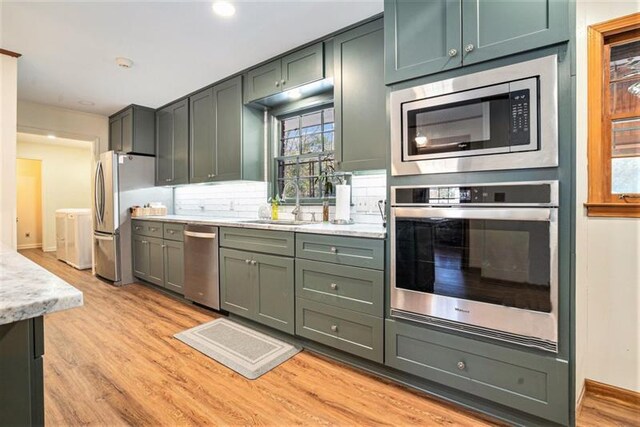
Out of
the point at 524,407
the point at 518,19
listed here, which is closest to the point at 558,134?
the point at 518,19

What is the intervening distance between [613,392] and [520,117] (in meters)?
1.65

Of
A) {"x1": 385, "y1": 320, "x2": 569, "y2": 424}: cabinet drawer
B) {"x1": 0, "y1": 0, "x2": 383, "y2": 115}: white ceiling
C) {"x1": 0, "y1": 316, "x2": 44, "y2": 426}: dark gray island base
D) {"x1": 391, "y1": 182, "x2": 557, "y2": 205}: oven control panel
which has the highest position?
{"x1": 0, "y1": 0, "x2": 383, "y2": 115}: white ceiling

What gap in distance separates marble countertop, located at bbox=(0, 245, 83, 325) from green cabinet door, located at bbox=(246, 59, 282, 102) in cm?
256

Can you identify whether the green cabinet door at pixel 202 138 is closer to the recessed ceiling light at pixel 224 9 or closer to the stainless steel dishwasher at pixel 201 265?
the stainless steel dishwasher at pixel 201 265

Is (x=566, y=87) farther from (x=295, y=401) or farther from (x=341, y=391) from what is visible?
(x=295, y=401)

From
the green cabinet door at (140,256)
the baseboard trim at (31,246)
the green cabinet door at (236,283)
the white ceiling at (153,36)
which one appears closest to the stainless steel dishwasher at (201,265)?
the green cabinet door at (236,283)

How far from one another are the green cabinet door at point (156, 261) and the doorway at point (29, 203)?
19.5 ft

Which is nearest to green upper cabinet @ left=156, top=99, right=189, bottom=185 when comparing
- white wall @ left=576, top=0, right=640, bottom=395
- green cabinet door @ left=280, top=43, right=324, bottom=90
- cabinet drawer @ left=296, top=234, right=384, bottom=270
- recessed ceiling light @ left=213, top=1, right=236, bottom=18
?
green cabinet door @ left=280, top=43, right=324, bottom=90

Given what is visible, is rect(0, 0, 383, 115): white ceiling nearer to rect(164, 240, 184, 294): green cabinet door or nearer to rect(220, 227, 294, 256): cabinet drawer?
rect(220, 227, 294, 256): cabinet drawer

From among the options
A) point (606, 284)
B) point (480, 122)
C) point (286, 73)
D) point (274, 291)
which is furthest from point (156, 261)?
point (606, 284)

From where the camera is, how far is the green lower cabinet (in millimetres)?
2447

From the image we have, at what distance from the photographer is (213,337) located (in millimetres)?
2574

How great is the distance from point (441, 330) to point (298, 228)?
3.87 ft

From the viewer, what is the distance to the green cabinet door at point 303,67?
2.65m
